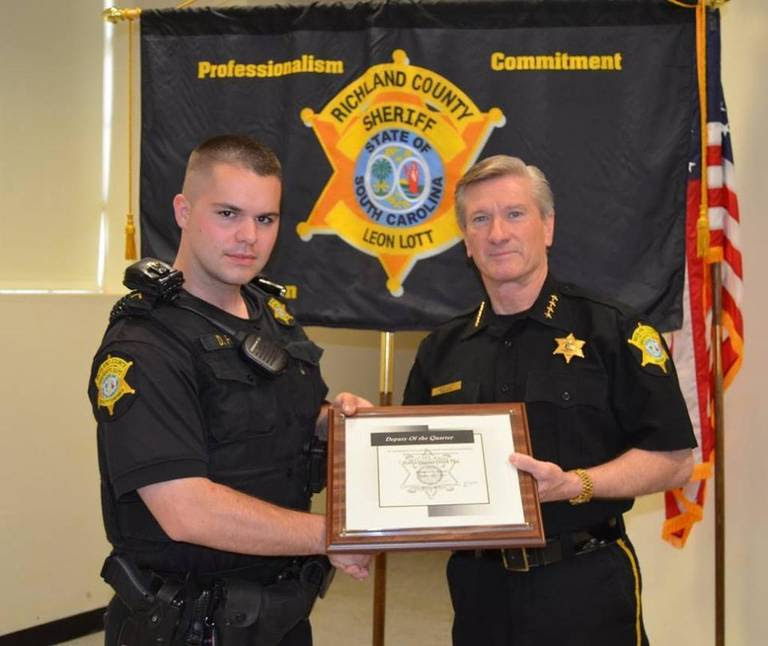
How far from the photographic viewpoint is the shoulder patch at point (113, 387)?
161cm

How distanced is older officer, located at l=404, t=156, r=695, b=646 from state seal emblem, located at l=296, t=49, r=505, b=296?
2.54 ft

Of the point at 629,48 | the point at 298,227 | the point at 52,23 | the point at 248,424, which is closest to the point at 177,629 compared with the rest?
the point at 248,424

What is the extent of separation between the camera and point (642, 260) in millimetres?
2783

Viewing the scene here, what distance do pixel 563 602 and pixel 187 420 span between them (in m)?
0.95

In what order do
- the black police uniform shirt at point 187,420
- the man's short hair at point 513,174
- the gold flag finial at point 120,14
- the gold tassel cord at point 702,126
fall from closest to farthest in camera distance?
the black police uniform shirt at point 187,420
the man's short hair at point 513,174
the gold tassel cord at point 702,126
the gold flag finial at point 120,14

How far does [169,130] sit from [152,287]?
1474 mm

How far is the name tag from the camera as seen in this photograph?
2064 mm

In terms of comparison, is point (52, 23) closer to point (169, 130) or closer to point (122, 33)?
point (122, 33)

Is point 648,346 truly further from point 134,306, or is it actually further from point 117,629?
point 117,629

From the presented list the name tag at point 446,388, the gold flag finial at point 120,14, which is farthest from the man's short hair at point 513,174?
the gold flag finial at point 120,14

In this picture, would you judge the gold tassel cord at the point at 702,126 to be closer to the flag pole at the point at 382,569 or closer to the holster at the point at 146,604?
the flag pole at the point at 382,569

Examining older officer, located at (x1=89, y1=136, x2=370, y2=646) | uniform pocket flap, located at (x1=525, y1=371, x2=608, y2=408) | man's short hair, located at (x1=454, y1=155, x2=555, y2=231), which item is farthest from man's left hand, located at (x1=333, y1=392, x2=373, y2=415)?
man's short hair, located at (x1=454, y1=155, x2=555, y2=231)

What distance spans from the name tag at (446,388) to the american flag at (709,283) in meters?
1.08

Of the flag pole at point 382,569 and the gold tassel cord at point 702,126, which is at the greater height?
the gold tassel cord at point 702,126
